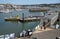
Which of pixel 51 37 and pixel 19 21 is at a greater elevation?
pixel 51 37

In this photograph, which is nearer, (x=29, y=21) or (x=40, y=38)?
(x=40, y=38)

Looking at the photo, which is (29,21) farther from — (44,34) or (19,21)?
(44,34)

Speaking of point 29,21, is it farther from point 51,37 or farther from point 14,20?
point 51,37

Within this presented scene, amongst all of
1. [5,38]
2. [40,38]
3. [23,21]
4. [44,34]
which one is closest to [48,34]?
[44,34]

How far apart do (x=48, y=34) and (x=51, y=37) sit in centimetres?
130

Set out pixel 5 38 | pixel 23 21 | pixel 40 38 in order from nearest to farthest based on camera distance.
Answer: pixel 40 38, pixel 5 38, pixel 23 21

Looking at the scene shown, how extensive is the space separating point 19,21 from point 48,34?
70.8ft

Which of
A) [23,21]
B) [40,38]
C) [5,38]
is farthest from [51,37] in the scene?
[23,21]

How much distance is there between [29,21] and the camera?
41344mm

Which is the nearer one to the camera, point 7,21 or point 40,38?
point 40,38

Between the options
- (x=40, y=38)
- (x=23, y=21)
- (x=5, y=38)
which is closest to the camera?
(x=40, y=38)

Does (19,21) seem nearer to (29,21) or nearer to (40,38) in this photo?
(29,21)

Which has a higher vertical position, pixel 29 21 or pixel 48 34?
pixel 48 34

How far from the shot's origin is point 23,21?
40625 mm
